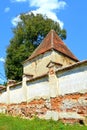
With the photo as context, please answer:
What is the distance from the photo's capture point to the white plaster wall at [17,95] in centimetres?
1838

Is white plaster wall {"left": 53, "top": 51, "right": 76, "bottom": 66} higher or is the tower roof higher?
the tower roof

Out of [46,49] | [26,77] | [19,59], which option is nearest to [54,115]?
[26,77]

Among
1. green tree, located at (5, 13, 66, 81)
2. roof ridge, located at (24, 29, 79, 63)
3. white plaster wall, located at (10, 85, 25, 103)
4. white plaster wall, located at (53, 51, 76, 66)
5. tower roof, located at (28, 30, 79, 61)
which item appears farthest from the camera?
green tree, located at (5, 13, 66, 81)

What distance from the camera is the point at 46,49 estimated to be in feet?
88.2

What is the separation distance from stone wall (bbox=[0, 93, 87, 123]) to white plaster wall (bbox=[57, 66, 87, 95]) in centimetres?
25

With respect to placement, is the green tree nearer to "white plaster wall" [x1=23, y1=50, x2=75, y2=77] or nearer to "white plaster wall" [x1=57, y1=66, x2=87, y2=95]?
"white plaster wall" [x1=23, y1=50, x2=75, y2=77]

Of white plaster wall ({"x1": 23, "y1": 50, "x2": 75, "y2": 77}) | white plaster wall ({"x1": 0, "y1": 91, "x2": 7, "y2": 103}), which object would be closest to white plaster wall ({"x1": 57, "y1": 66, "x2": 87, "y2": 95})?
white plaster wall ({"x1": 0, "y1": 91, "x2": 7, "y2": 103})

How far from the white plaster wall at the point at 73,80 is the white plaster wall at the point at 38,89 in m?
1.42

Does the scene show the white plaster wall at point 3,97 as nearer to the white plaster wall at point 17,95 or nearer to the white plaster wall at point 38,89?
the white plaster wall at point 17,95

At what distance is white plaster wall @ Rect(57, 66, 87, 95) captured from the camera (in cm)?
1221

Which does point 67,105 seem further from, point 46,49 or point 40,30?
point 40,30

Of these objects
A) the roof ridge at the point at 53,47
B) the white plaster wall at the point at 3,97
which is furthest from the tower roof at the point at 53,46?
the white plaster wall at the point at 3,97

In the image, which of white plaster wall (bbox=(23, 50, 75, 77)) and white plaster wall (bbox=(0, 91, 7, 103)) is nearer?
white plaster wall (bbox=(0, 91, 7, 103))

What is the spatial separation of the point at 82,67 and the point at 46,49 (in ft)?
48.4
